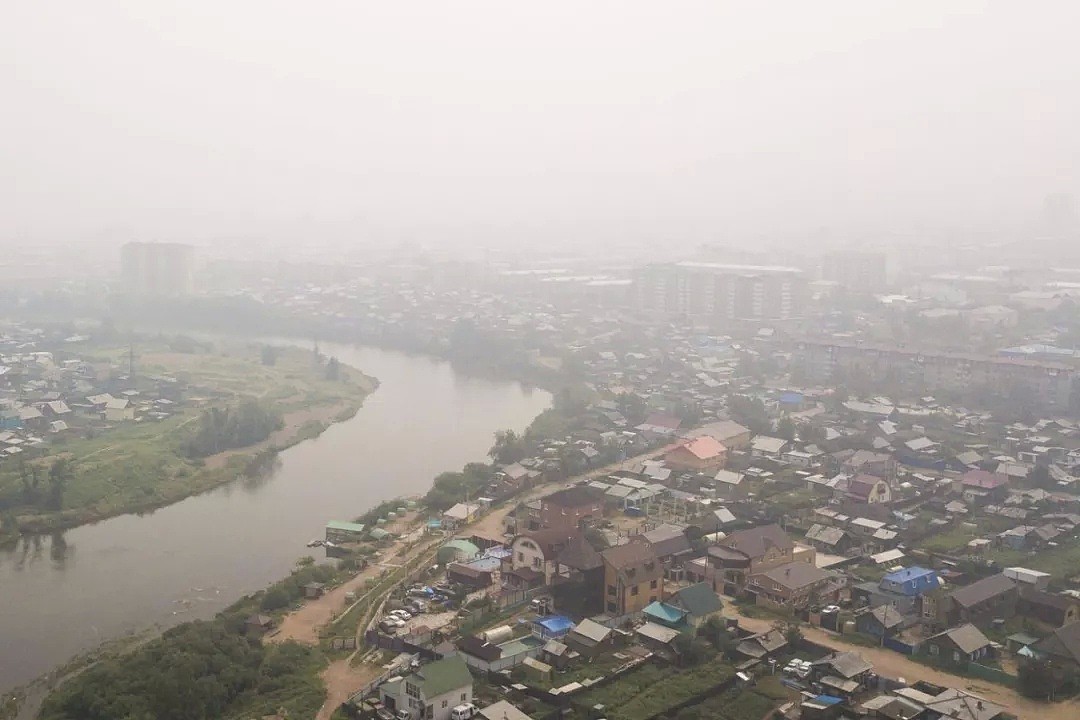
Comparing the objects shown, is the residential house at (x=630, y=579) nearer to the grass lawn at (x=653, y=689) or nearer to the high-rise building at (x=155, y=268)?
the grass lawn at (x=653, y=689)

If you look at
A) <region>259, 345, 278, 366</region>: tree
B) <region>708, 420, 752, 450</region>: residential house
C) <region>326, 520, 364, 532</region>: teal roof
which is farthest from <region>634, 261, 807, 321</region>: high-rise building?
<region>326, 520, 364, 532</region>: teal roof

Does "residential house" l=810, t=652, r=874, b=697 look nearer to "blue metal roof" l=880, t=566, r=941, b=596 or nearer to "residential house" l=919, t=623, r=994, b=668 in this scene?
"residential house" l=919, t=623, r=994, b=668

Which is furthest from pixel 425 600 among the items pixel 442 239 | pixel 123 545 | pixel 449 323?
pixel 442 239

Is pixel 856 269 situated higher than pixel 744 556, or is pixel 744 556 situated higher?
pixel 856 269

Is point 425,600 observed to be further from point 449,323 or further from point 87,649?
point 449,323

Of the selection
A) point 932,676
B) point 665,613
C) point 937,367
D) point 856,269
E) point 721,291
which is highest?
point 856,269

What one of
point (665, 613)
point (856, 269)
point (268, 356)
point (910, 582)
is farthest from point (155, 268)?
point (910, 582)

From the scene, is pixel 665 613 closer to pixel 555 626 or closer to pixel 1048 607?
pixel 555 626
